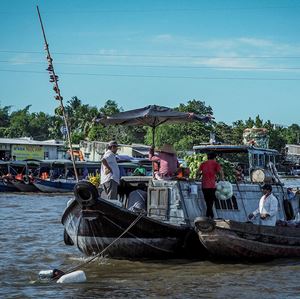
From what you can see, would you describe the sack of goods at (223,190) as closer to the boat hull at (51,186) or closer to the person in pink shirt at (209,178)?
the person in pink shirt at (209,178)

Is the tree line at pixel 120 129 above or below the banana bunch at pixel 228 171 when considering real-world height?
above

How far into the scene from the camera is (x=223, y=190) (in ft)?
43.2

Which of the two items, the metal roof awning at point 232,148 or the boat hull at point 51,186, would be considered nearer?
the metal roof awning at point 232,148

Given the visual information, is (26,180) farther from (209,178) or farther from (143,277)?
(143,277)

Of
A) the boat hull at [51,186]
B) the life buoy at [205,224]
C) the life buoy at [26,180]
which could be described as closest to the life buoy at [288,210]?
the life buoy at [205,224]

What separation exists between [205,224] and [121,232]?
159 cm

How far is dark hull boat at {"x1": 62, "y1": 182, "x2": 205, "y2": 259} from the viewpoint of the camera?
11609 mm

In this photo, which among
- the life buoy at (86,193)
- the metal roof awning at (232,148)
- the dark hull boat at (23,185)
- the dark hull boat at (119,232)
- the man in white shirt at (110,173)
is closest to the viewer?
the life buoy at (86,193)

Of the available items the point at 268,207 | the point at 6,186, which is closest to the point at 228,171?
the point at 268,207

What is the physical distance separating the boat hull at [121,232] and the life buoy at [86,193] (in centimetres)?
14

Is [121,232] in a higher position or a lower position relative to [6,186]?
higher

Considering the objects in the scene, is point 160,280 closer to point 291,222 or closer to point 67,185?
point 291,222

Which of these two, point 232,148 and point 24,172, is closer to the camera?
point 232,148

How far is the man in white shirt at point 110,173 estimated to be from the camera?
41.7ft
